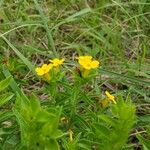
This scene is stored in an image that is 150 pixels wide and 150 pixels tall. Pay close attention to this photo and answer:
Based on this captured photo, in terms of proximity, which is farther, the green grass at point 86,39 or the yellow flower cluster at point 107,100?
the green grass at point 86,39

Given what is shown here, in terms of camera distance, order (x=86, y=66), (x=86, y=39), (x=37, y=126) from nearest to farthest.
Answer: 1. (x=37, y=126)
2. (x=86, y=66)
3. (x=86, y=39)

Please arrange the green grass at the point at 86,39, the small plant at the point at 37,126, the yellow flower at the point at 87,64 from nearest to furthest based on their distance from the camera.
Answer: the small plant at the point at 37,126 < the yellow flower at the point at 87,64 < the green grass at the point at 86,39

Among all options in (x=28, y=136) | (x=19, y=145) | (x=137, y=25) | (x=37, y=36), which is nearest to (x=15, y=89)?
(x=19, y=145)

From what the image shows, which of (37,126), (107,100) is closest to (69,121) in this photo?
(107,100)

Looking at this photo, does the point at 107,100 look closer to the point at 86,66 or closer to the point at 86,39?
the point at 86,66

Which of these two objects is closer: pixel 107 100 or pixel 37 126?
pixel 37 126

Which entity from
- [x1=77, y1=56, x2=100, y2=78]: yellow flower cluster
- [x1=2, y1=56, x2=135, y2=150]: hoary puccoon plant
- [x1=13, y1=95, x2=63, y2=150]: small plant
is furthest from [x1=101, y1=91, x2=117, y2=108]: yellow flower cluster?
[x1=13, y1=95, x2=63, y2=150]: small plant

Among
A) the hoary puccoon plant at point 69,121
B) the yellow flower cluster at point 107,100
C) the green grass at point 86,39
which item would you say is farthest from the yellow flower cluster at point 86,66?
the green grass at point 86,39

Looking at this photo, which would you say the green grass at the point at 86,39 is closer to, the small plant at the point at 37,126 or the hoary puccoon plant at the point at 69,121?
the hoary puccoon plant at the point at 69,121
